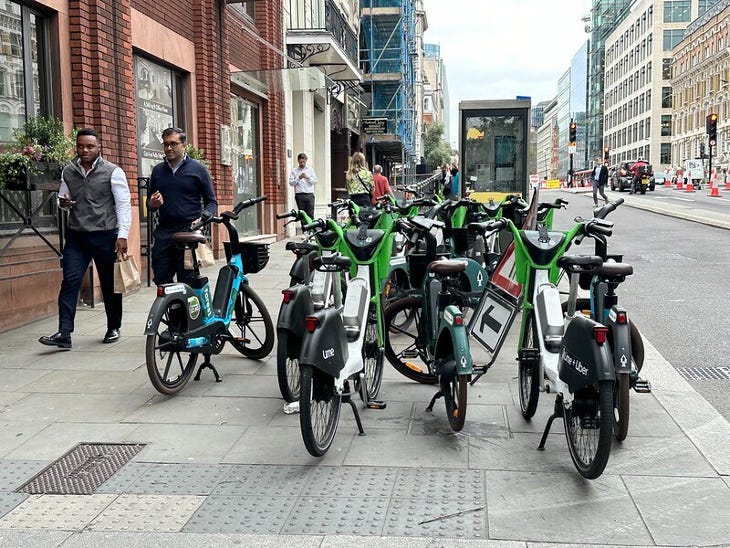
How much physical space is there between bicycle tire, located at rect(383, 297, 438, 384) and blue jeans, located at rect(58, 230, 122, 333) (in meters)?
2.76

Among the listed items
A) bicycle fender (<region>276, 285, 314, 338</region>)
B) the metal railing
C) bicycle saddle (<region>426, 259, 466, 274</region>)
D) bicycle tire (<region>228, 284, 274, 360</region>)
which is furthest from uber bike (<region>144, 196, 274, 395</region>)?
the metal railing

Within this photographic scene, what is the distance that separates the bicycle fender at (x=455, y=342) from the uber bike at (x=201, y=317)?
1.84m

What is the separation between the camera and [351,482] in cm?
384

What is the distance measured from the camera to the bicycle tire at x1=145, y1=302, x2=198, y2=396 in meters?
5.09

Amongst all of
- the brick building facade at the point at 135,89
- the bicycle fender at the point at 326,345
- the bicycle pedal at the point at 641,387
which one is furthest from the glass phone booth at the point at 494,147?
the bicycle fender at the point at 326,345

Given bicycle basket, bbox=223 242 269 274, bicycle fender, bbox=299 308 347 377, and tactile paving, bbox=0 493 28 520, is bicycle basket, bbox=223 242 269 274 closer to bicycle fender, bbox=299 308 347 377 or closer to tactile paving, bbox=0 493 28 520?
bicycle fender, bbox=299 308 347 377

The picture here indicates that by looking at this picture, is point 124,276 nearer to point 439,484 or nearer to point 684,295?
point 439,484

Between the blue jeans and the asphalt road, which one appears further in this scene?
the blue jeans

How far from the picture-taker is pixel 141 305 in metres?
8.88

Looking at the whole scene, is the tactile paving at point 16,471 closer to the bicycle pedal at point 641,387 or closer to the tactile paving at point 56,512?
the tactile paving at point 56,512

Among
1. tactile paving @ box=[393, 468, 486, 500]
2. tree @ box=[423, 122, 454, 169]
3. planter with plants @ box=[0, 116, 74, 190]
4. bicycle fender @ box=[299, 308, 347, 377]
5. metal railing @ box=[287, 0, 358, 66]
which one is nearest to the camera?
tactile paving @ box=[393, 468, 486, 500]

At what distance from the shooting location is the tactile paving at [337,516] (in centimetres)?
331

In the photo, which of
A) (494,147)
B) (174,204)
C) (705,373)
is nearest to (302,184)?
(494,147)

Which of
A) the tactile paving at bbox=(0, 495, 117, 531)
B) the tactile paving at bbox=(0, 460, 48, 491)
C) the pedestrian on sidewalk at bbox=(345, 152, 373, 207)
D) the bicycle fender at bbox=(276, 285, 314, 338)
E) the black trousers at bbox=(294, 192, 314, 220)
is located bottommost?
the tactile paving at bbox=(0, 495, 117, 531)
